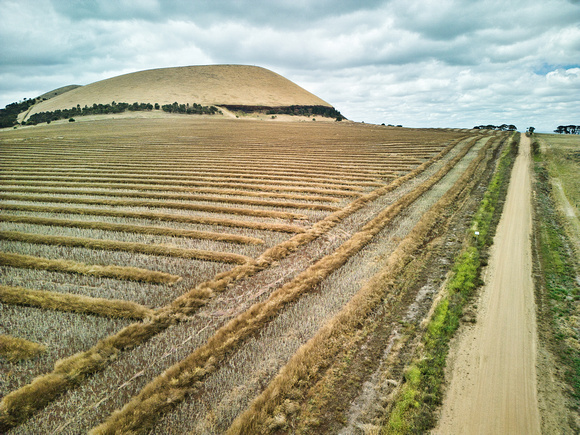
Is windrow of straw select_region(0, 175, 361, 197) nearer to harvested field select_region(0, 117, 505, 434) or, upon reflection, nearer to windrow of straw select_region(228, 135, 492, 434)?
harvested field select_region(0, 117, 505, 434)

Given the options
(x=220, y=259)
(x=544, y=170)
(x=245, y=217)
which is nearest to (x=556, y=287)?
(x=220, y=259)

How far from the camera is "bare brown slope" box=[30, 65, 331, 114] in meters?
142

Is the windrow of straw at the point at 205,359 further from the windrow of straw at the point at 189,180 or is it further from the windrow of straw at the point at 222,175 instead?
the windrow of straw at the point at 222,175

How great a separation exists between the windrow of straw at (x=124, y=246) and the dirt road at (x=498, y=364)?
7.55m

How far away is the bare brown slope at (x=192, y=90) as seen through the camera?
142 metres

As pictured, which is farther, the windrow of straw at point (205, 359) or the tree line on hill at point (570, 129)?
the tree line on hill at point (570, 129)

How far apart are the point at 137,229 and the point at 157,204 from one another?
471 cm

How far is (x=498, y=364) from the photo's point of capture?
6.00 m

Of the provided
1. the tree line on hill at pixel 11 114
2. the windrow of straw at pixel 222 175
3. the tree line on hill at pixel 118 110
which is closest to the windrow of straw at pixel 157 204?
the windrow of straw at pixel 222 175

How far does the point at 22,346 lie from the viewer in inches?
269

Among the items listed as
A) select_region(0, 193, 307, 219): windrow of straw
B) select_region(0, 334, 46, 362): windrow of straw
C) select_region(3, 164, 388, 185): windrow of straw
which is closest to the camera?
select_region(0, 334, 46, 362): windrow of straw

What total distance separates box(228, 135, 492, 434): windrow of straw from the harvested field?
0.23 feet

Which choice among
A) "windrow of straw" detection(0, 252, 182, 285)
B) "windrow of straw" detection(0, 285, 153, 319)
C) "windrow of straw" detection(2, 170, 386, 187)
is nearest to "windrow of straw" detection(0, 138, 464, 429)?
"windrow of straw" detection(0, 285, 153, 319)

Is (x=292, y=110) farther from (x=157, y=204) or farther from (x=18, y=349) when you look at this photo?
(x=18, y=349)
